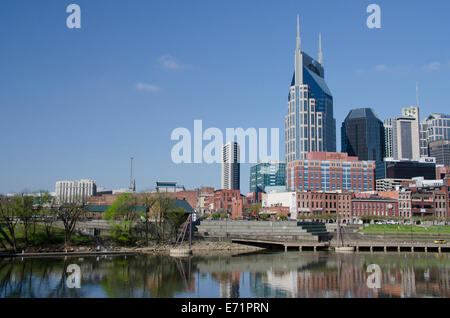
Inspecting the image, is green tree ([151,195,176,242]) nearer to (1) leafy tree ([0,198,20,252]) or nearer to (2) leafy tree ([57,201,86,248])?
(2) leafy tree ([57,201,86,248])

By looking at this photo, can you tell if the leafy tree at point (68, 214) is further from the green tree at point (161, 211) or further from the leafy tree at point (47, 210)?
the green tree at point (161, 211)

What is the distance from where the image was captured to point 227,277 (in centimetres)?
6638

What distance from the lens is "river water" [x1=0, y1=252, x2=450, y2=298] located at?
177 feet

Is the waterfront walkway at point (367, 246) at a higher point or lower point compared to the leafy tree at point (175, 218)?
lower

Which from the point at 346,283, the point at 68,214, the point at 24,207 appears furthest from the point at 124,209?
the point at 346,283

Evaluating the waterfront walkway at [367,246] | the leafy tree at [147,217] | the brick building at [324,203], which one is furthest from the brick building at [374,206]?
the leafy tree at [147,217]

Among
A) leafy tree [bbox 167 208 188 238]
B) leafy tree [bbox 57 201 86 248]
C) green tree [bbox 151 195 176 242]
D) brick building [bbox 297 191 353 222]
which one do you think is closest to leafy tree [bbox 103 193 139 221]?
green tree [bbox 151 195 176 242]

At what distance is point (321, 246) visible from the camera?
345 ft

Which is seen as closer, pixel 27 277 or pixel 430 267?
pixel 27 277

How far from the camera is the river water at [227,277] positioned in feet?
177

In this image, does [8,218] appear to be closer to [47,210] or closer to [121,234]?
[47,210]
